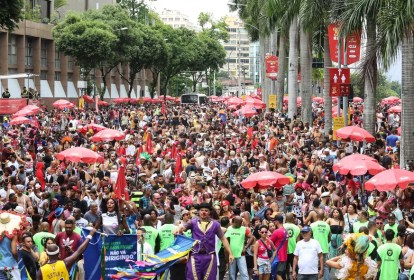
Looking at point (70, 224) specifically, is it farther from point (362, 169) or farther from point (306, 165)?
point (306, 165)

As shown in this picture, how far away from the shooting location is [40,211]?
56.7 feet

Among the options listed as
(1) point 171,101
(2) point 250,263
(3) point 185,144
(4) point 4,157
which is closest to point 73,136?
(3) point 185,144

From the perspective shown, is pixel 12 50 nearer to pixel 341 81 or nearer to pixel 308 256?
pixel 341 81

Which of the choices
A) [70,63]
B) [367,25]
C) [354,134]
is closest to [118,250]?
[354,134]

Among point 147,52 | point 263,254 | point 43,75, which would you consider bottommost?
point 263,254

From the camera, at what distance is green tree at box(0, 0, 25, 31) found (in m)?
28.2

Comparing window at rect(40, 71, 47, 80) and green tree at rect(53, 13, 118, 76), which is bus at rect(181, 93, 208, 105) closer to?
green tree at rect(53, 13, 118, 76)

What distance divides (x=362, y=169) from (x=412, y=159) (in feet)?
16.3

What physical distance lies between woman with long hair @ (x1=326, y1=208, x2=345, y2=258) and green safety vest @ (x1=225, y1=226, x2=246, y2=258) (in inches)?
61.0

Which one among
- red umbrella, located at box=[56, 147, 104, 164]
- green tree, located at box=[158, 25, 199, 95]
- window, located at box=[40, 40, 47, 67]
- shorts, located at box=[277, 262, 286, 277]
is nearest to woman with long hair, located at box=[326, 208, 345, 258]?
shorts, located at box=[277, 262, 286, 277]

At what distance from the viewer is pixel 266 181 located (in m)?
18.8

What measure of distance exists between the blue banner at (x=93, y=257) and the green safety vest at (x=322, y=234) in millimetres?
3520

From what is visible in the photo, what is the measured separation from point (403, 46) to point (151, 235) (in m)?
12.0

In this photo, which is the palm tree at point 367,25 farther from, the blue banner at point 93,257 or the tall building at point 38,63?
the tall building at point 38,63
